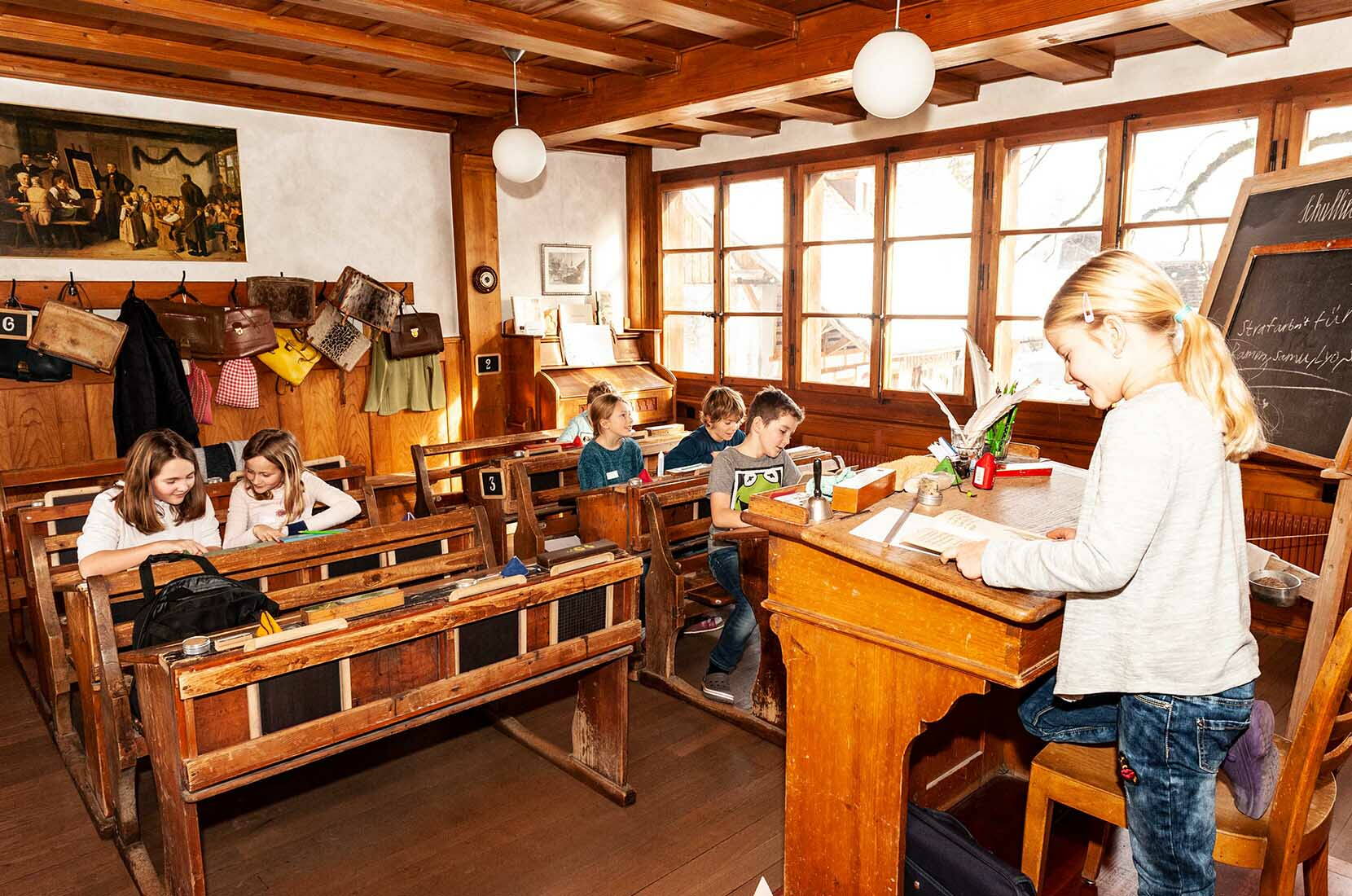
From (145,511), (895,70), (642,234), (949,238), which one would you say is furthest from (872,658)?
(642,234)

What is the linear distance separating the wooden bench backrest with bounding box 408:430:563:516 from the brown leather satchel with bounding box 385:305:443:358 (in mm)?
821

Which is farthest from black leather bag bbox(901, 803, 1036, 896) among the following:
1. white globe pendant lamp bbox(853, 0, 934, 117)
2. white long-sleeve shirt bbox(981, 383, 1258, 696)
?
white globe pendant lamp bbox(853, 0, 934, 117)

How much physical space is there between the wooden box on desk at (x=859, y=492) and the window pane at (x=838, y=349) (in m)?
4.41

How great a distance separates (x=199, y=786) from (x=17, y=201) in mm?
4578

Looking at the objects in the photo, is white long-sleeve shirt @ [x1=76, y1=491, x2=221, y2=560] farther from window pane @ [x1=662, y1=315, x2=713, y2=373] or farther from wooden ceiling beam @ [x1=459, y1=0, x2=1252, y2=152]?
window pane @ [x1=662, y1=315, x2=713, y2=373]

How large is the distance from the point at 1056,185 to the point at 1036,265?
485 millimetres

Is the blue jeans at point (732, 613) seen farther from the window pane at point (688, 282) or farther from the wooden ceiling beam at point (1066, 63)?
the window pane at point (688, 282)

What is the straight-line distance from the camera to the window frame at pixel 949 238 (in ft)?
18.5

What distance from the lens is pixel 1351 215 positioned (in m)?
2.91

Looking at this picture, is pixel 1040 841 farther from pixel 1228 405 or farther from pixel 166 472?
pixel 166 472

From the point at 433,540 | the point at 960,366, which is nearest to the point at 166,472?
the point at 433,540

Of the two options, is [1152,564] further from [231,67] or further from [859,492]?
[231,67]

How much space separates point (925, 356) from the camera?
20.2 feet

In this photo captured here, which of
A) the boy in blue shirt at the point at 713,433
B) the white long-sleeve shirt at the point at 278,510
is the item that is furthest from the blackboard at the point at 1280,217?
the white long-sleeve shirt at the point at 278,510
